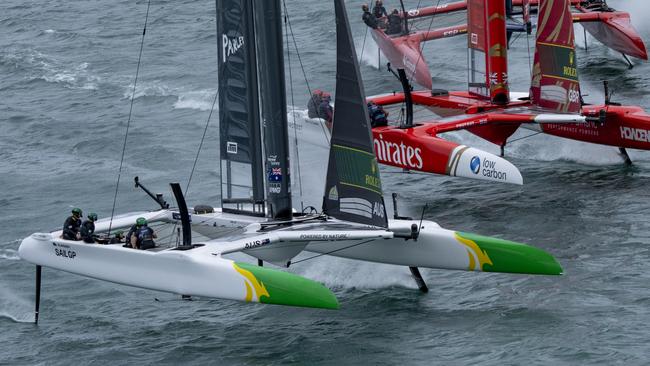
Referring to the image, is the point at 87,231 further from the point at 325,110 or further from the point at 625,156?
the point at 625,156

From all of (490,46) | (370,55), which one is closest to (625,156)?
(490,46)

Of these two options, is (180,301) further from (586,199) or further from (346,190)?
(586,199)

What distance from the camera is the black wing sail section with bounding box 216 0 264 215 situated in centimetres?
1780


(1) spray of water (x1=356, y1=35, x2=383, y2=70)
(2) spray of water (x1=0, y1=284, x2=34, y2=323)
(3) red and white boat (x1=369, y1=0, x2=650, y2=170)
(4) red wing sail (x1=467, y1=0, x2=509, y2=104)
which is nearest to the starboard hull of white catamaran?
(2) spray of water (x1=0, y1=284, x2=34, y2=323)

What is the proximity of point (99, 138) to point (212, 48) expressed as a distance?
29.8 feet

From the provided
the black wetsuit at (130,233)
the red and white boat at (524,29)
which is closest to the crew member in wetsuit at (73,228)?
the black wetsuit at (130,233)

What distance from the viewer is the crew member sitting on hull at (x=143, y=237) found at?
16.9 meters

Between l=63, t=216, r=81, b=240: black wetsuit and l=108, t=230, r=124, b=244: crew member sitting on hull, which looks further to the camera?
l=63, t=216, r=81, b=240: black wetsuit

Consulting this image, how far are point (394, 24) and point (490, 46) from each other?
8108 mm

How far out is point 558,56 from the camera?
2334 centimetres

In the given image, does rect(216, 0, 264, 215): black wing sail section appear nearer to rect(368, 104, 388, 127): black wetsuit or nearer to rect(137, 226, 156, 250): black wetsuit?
rect(137, 226, 156, 250): black wetsuit

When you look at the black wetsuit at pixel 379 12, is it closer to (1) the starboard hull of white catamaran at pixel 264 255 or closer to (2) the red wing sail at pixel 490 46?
(2) the red wing sail at pixel 490 46

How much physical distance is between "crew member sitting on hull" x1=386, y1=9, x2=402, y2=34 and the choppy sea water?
4.04ft

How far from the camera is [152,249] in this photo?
1712cm
